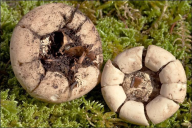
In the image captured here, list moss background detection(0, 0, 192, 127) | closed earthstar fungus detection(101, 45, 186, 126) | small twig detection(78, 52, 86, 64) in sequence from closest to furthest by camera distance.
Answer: small twig detection(78, 52, 86, 64)
closed earthstar fungus detection(101, 45, 186, 126)
moss background detection(0, 0, 192, 127)

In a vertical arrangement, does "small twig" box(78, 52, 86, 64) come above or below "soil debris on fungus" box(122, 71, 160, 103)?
above

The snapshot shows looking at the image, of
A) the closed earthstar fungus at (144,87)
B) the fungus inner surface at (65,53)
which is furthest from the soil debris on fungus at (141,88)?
the fungus inner surface at (65,53)

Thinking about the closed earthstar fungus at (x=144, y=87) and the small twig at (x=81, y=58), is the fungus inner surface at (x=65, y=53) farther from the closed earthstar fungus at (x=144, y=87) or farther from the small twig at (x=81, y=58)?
the closed earthstar fungus at (x=144, y=87)

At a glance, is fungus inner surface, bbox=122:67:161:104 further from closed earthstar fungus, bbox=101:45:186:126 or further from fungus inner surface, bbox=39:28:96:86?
fungus inner surface, bbox=39:28:96:86

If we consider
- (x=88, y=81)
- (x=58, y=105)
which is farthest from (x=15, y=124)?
(x=88, y=81)

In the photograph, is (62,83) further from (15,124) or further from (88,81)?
(15,124)

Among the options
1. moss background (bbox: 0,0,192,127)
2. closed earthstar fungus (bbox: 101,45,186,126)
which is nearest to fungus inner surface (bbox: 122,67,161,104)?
closed earthstar fungus (bbox: 101,45,186,126)
